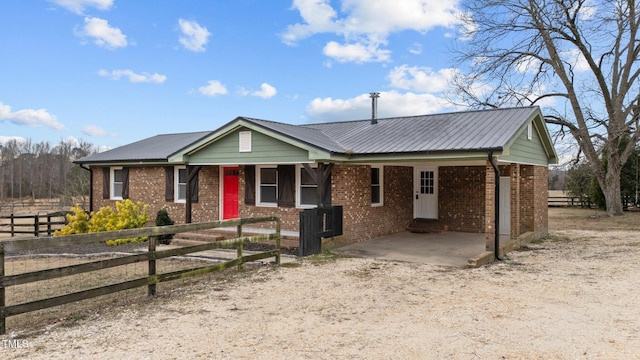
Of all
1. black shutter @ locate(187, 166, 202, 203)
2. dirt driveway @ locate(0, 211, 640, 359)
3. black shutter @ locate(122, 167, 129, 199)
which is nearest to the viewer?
dirt driveway @ locate(0, 211, 640, 359)

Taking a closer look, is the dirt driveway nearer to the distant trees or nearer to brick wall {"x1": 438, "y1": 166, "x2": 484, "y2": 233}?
brick wall {"x1": 438, "y1": 166, "x2": 484, "y2": 233}

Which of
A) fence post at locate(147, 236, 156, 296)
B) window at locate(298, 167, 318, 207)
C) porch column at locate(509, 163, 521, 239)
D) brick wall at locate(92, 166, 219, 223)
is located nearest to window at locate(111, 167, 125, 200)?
brick wall at locate(92, 166, 219, 223)

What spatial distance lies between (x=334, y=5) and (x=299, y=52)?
427 cm

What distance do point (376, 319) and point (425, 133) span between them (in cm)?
764

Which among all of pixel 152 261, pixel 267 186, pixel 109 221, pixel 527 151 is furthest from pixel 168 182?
pixel 527 151

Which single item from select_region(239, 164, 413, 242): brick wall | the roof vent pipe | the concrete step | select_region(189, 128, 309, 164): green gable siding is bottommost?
the concrete step

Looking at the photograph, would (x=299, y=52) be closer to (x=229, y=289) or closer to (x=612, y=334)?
(x=229, y=289)

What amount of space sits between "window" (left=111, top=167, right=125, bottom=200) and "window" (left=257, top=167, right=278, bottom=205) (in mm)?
7060

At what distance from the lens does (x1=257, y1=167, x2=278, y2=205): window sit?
13.8 meters

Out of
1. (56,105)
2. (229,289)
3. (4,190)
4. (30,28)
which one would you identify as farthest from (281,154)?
(4,190)

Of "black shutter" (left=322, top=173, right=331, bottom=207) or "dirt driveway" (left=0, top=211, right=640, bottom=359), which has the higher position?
"black shutter" (left=322, top=173, right=331, bottom=207)

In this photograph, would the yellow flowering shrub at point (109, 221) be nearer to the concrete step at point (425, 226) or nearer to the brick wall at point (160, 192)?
the brick wall at point (160, 192)

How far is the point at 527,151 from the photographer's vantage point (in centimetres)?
1285

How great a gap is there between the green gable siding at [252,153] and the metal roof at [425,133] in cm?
41
